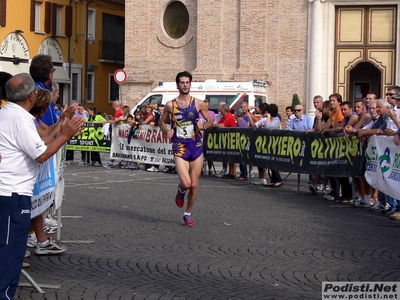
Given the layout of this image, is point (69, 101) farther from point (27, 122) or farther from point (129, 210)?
point (27, 122)

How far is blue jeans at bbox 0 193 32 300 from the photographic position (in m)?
7.09

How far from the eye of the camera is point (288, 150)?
19047 mm

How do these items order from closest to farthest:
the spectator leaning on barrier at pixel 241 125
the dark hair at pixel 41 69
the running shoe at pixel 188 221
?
the dark hair at pixel 41 69, the running shoe at pixel 188 221, the spectator leaning on barrier at pixel 241 125

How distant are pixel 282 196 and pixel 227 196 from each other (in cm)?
114

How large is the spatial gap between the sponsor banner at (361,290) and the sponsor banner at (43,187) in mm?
3058

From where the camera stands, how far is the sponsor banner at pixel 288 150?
16.7 meters

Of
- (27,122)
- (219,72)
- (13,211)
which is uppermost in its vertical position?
(219,72)

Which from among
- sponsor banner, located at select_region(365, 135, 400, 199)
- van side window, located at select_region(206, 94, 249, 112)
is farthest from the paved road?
van side window, located at select_region(206, 94, 249, 112)

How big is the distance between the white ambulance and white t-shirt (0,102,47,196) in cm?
2380

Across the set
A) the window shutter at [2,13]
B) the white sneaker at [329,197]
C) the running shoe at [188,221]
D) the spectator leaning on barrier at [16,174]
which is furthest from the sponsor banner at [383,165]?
the window shutter at [2,13]

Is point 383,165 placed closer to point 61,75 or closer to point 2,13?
point 2,13

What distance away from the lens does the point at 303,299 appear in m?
8.10

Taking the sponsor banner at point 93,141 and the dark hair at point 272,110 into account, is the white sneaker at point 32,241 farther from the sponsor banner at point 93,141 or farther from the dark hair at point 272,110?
the sponsor banner at point 93,141

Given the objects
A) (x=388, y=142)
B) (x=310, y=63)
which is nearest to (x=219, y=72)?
(x=310, y=63)
